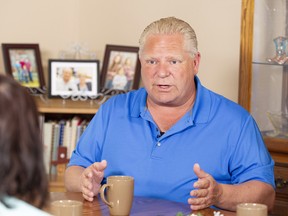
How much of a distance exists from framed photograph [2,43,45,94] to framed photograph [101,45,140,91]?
0.34 m

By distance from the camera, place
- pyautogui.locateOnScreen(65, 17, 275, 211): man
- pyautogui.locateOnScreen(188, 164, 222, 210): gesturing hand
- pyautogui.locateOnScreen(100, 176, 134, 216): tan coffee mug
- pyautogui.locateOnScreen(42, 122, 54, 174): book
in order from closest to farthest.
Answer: pyautogui.locateOnScreen(100, 176, 134, 216): tan coffee mug, pyautogui.locateOnScreen(188, 164, 222, 210): gesturing hand, pyautogui.locateOnScreen(65, 17, 275, 211): man, pyautogui.locateOnScreen(42, 122, 54, 174): book

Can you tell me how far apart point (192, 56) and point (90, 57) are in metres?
1.39

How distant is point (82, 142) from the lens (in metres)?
2.61

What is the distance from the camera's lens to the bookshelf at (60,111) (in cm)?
362

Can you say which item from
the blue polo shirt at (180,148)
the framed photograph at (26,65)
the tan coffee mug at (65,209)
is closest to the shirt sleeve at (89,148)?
the blue polo shirt at (180,148)

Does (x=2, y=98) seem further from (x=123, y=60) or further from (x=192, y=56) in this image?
(x=123, y=60)

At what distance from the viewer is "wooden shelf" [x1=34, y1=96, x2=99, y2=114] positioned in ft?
11.8

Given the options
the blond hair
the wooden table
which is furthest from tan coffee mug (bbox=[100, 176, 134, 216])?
the blond hair

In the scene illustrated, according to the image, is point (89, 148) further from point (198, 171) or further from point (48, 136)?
point (48, 136)

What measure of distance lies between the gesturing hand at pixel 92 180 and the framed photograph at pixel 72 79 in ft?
5.02

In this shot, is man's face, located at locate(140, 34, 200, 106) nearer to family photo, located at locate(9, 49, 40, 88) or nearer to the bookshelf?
the bookshelf

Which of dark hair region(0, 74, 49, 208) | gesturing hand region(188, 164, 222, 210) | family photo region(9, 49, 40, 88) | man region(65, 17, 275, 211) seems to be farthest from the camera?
family photo region(9, 49, 40, 88)

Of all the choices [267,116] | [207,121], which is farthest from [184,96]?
[267,116]

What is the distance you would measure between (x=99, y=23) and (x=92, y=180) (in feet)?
6.36
